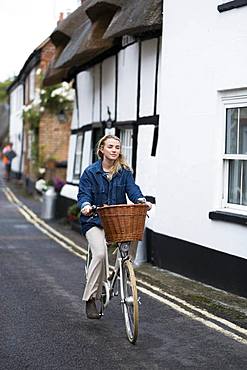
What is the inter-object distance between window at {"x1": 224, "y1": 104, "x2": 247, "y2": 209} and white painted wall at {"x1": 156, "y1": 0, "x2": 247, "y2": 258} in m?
0.10

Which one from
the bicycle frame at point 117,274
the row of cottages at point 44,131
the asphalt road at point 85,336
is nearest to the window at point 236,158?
the asphalt road at point 85,336

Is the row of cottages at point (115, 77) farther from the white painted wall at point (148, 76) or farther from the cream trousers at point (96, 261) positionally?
the cream trousers at point (96, 261)

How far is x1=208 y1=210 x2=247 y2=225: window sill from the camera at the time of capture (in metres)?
9.51

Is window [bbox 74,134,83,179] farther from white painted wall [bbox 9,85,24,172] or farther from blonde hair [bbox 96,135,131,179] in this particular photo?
white painted wall [bbox 9,85,24,172]

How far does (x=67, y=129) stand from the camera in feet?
101

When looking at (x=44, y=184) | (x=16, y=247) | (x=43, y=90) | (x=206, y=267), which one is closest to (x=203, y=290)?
(x=206, y=267)

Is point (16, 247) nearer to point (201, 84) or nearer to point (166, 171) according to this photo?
point (166, 171)

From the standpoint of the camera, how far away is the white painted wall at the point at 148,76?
13234 millimetres

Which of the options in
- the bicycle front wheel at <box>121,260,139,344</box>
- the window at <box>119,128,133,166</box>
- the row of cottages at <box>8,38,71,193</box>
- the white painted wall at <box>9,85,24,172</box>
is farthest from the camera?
the white painted wall at <box>9,85,24,172</box>

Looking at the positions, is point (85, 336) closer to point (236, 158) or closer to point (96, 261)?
point (96, 261)

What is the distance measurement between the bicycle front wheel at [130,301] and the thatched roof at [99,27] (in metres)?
6.14

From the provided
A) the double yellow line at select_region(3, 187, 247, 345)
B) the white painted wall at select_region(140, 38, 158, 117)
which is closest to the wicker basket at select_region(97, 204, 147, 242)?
the double yellow line at select_region(3, 187, 247, 345)

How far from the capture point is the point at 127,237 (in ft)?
23.2

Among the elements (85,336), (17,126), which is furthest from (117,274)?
(17,126)
